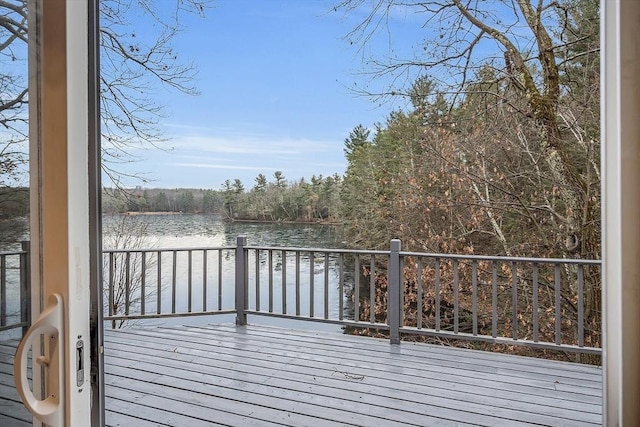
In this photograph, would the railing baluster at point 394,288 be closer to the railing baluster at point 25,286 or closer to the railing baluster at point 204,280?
the railing baluster at point 204,280

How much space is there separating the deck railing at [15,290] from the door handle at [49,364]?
4cm

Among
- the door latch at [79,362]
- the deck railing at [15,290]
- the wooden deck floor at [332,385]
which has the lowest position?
the wooden deck floor at [332,385]

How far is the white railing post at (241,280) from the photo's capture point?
4.34 meters

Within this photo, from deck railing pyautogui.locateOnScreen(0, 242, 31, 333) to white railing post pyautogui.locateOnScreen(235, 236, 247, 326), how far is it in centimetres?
368

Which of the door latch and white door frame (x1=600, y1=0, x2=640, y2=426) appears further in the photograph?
the door latch

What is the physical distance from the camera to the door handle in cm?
66

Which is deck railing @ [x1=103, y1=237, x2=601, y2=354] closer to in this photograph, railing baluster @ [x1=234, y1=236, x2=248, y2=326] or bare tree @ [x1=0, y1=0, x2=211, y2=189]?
railing baluster @ [x1=234, y1=236, x2=248, y2=326]

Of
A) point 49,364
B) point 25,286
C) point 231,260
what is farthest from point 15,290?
point 231,260

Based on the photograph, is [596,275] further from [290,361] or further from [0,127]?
[0,127]

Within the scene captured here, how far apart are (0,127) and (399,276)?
331cm

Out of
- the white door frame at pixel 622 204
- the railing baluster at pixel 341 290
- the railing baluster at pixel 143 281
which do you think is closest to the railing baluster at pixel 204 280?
the railing baluster at pixel 143 281

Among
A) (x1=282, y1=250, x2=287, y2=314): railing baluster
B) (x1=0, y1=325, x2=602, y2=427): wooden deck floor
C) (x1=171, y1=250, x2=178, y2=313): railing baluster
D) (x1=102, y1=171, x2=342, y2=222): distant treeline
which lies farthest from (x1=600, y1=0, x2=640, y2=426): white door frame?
(x1=102, y1=171, x2=342, y2=222): distant treeline

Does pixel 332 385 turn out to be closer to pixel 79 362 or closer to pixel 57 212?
pixel 79 362

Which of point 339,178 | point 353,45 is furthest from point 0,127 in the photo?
point 339,178
